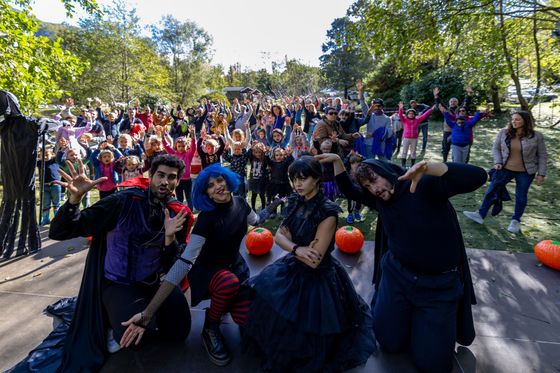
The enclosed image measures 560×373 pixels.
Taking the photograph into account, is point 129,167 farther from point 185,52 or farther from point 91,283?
point 185,52

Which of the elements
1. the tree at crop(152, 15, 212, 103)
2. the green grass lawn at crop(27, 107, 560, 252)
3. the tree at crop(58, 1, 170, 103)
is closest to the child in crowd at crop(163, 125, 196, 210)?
the green grass lawn at crop(27, 107, 560, 252)

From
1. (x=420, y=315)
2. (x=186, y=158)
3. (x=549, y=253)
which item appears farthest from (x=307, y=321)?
(x=186, y=158)

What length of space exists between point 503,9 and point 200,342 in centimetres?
1109

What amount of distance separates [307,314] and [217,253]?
0.96 metres

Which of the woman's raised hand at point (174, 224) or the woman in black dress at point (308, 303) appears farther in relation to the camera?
the woman's raised hand at point (174, 224)

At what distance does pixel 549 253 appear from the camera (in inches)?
159

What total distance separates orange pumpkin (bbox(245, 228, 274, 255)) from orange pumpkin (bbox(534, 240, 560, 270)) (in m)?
3.74

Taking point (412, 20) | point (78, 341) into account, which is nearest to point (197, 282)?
point (78, 341)

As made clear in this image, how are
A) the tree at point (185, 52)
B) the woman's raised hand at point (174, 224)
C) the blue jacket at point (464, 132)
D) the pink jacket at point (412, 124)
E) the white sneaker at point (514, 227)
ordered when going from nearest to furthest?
the woman's raised hand at point (174, 224), the white sneaker at point (514, 227), the blue jacket at point (464, 132), the pink jacket at point (412, 124), the tree at point (185, 52)

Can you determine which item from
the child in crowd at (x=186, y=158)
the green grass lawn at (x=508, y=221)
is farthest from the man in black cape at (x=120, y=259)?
the child in crowd at (x=186, y=158)

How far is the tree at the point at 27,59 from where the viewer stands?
5594 millimetres

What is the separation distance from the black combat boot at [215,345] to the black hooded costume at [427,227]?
1.72 m

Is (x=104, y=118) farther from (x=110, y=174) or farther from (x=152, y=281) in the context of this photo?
(x=152, y=281)

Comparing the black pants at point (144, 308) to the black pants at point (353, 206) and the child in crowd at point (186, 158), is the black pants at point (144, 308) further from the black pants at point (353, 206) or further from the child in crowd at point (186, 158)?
the black pants at point (353, 206)
